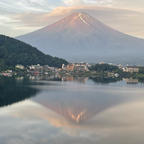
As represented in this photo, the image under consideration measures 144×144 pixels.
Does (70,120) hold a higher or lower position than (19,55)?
lower

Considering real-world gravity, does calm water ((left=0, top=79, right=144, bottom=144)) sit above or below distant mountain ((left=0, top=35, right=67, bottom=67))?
below

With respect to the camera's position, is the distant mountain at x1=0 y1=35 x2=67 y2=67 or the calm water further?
the distant mountain at x1=0 y1=35 x2=67 y2=67

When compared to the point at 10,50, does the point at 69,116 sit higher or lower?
lower

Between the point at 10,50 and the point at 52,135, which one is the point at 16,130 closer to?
the point at 52,135

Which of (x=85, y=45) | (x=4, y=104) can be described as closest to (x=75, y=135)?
(x=4, y=104)

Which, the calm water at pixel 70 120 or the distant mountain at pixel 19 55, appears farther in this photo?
the distant mountain at pixel 19 55
